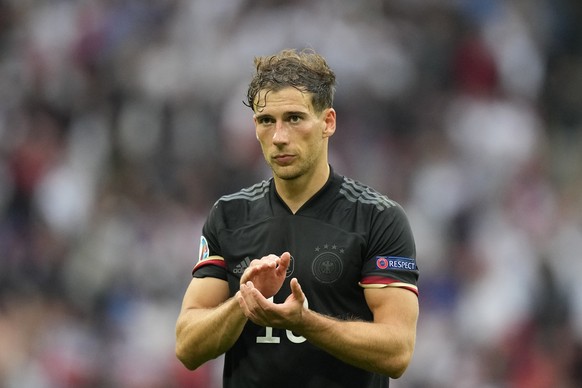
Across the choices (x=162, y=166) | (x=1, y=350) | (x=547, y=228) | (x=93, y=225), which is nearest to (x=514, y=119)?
(x=547, y=228)

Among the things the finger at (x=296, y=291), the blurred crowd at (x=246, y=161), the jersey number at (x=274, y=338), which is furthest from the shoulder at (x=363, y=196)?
the blurred crowd at (x=246, y=161)

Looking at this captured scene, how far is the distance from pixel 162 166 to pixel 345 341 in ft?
21.6

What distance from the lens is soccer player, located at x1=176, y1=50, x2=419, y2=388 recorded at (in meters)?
4.43

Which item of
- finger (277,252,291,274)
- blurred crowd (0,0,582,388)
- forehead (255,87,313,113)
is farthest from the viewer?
blurred crowd (0,0,582,388)

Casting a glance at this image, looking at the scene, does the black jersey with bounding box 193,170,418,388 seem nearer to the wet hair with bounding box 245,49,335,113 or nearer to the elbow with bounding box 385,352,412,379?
the elbow with bounding box 385,352,412,379

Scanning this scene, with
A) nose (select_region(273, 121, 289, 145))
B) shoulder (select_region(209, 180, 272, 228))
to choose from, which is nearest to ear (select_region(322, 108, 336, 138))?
nose (select_region(273, 121, 289, 145))

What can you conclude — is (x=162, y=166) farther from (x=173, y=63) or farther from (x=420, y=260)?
(x=420, y=260)

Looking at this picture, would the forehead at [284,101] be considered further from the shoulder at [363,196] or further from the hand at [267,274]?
the hand at [267,274]

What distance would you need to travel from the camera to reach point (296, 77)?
4570 millimetres

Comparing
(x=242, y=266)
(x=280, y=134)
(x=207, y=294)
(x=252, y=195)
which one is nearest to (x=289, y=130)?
(x=280, y=134)

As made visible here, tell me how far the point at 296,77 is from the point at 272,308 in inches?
41.2

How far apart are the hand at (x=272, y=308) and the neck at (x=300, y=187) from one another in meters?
0.70

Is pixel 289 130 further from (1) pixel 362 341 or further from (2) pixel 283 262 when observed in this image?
(1) pixel 362 341

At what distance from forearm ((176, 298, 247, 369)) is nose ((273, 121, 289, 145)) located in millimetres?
660
